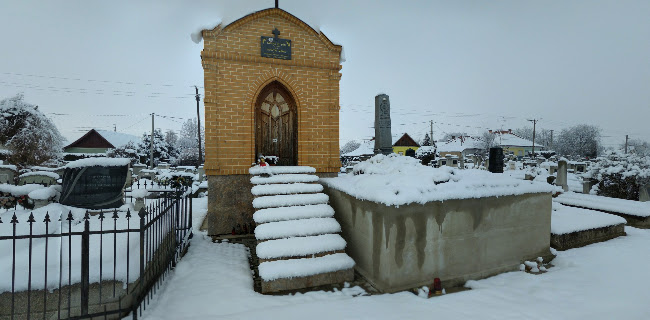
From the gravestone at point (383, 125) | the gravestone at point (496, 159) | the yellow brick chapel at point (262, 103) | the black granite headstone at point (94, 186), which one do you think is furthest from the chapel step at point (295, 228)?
the gravestone at point (496, 159)

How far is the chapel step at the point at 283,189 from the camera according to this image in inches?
241

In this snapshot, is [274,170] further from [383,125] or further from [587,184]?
[587,184]

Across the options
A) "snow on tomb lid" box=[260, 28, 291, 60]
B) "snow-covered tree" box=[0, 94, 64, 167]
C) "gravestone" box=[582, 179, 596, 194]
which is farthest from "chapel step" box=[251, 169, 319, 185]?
"snow-covered tree" box=[0, 94, 64, 167]

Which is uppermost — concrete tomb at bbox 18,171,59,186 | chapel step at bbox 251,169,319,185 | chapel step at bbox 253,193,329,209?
chapel step at bbox 251,169,319,185

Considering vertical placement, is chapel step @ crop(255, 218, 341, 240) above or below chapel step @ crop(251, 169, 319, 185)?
below

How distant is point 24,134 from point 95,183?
53.5 feet

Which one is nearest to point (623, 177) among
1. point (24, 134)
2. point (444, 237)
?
point (444, 237)

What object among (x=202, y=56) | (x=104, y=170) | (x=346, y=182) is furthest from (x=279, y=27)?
(x=104, y=170)

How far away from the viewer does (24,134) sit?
17.0m

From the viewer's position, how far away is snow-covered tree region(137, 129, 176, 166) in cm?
3600

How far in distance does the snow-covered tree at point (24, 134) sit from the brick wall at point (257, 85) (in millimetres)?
17813

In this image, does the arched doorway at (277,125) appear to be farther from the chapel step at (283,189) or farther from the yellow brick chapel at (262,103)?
the chapel step at (283,189)

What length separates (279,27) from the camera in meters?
8.17

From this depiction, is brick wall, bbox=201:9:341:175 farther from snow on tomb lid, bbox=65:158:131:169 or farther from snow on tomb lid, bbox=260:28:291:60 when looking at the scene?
snow on tomb lid, bbox=65:158:131:169
